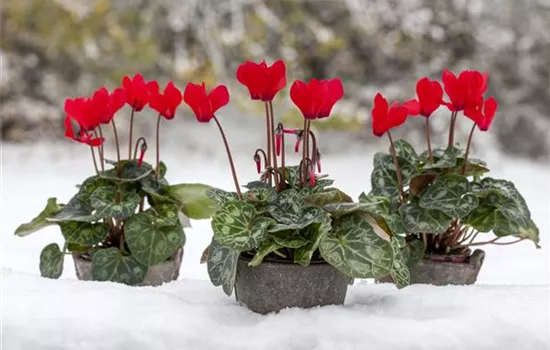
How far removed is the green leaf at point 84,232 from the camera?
1.71 metres

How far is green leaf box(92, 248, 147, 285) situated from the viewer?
1.67 meters

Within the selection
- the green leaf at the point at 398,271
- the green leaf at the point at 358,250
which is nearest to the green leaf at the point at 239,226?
the green leaf at the point at 358,250

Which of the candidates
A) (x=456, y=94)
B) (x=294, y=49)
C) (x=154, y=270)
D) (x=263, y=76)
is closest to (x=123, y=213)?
(x=154, y=270)

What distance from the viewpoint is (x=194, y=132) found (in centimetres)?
554

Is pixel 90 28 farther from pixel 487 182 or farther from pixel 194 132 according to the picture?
pixel 487 182

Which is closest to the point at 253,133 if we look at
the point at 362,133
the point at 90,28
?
the point at 362,133

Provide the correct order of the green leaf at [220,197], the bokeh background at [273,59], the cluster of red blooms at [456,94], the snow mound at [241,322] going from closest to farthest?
1. the snow mound at [241,322]
2. the green leaf at [220,197]
3. the cluster of red blooms at [456,94]
4. the bokeh background at [273,59]

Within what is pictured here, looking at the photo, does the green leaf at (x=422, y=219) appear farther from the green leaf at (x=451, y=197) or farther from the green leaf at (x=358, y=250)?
the green leaf at (x=358, y=250)

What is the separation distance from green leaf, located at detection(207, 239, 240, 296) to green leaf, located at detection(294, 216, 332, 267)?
0.10 meters

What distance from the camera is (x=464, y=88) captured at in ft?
5.16

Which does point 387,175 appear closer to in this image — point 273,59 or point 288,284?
point 288,284

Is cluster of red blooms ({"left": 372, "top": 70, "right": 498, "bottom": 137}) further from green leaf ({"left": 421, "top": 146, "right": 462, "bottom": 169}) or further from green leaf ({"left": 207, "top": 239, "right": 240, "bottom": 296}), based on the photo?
green leaf ({"left": 207, "top": 239, "right": 240, "bottom": 296})

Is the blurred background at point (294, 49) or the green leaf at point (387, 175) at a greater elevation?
the blurred background at point (294, 49)

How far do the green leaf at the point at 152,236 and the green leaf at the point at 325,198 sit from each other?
436 millimetres
